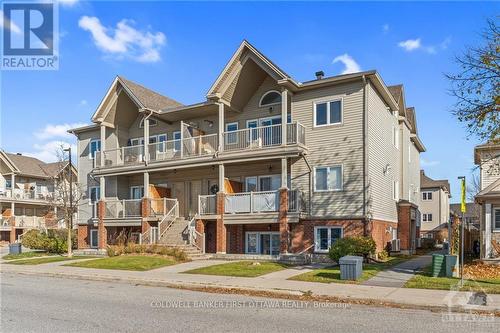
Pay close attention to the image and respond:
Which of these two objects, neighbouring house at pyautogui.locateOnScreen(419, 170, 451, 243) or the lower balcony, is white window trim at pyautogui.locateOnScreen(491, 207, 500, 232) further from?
neighbouring house at pyautogui.locateOnScreen(419, 170, 451, 243)

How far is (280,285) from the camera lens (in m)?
15.0

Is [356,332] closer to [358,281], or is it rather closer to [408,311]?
[408,311]

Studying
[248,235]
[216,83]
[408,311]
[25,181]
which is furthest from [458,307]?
[25,181]

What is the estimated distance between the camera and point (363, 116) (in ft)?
76.3

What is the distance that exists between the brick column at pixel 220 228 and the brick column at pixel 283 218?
3442 mm

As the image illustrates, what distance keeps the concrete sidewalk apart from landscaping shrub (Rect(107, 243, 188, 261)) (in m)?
1.12

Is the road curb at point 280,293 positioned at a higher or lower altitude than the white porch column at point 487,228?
lower

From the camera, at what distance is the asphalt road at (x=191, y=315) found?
908cm

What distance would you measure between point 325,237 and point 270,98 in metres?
8.66

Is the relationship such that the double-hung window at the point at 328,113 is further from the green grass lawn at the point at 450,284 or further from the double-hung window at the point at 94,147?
the double-hung window at the point at 94,147

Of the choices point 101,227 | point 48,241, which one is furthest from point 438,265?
point 48,241

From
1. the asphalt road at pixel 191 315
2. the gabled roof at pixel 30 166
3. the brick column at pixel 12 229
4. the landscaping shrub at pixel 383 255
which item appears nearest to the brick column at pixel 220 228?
the landscaping shrub at pixel 383 255

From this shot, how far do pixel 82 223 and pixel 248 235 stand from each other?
1425 centimetres

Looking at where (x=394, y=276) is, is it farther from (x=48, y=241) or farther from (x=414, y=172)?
(x=48, y=241)
